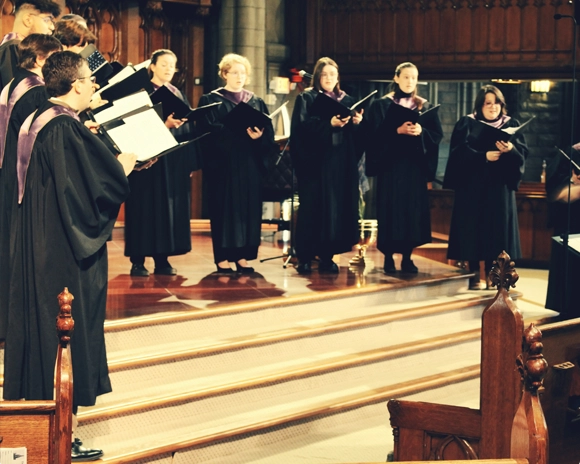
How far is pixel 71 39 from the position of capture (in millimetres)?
6086

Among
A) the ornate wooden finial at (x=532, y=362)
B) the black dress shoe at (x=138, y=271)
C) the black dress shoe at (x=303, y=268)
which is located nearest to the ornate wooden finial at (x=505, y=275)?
the ornate wooden finial at (x=532, y=362)

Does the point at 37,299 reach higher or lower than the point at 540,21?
lower

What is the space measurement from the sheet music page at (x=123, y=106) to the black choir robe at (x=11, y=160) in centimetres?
32

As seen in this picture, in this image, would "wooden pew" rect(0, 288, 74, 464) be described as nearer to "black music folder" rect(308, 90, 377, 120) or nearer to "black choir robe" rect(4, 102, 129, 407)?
"black choir robe" rect(4, 102, 129, 407)

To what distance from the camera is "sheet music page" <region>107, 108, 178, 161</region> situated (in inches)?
215

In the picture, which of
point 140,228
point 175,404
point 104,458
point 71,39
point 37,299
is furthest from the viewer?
point 140,228

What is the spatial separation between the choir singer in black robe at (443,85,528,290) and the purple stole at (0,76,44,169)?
382 cm

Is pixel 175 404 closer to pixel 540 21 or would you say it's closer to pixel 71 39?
pixel 71 39

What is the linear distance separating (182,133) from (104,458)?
3.18 metres

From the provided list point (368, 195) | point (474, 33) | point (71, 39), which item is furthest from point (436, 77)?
point (71, 39)

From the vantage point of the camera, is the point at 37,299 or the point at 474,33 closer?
the point at 37,299

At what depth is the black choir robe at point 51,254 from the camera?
4664 millimetres

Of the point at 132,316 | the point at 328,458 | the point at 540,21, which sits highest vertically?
the point at 540,21

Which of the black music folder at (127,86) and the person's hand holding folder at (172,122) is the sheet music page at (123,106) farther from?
the person's hand holding folder at (172,122)
